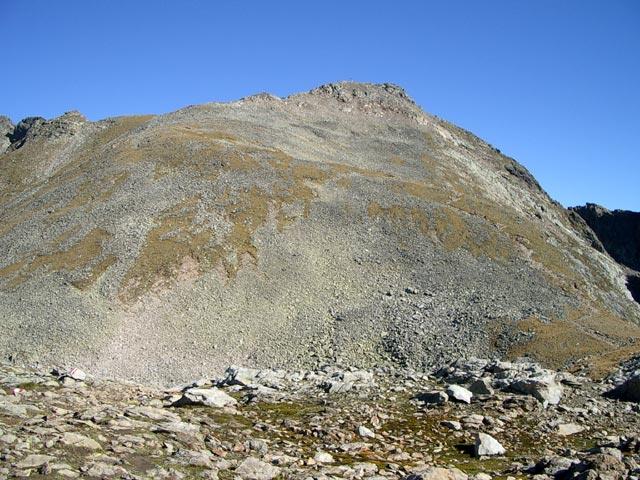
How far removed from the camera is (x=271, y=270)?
188 feet

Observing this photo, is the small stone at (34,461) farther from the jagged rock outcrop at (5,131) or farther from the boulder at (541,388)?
the jagged rock outcrop at (5,131)

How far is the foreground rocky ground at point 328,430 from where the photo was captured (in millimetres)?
13211

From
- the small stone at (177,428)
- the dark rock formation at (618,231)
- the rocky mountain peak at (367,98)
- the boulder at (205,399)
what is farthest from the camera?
the dark rock formation at (618,231)

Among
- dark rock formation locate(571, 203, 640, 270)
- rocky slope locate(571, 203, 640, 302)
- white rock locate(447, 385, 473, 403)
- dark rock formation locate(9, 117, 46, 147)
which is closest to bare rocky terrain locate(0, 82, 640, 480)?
white rock locate(447, 385, 473, 403)

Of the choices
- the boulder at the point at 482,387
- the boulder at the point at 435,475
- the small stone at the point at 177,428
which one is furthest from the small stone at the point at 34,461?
the boulder at the point at 482,387

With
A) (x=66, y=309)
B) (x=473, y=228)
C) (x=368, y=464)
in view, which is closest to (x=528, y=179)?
(x=473, y=228)

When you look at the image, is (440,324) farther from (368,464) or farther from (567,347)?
(368,464)

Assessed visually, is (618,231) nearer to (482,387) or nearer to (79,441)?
(482,387)

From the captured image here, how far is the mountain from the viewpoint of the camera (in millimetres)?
44062

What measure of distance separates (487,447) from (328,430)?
5.75 m

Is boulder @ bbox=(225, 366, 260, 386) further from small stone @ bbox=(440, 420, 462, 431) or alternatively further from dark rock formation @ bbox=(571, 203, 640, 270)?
dark rock formation @ bbox=(571, 203, 640, 270)

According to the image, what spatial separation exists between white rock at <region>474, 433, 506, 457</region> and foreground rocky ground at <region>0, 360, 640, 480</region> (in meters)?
0.05

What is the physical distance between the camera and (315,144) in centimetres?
11150

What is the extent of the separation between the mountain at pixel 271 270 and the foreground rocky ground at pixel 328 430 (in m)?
9.50
